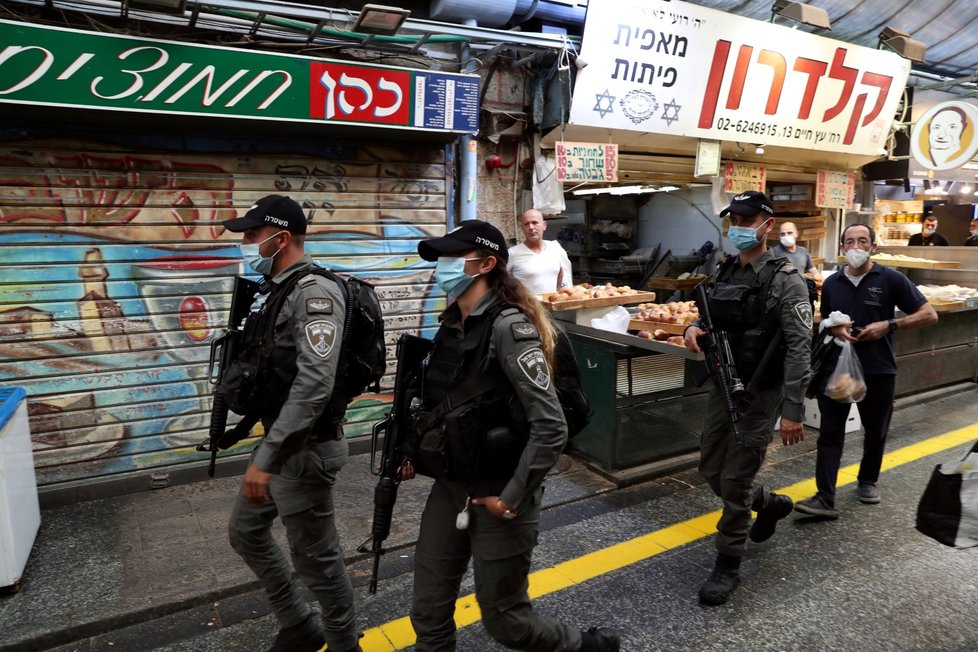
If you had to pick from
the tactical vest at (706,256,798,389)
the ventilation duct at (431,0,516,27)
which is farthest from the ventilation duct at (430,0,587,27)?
the tactical vest at (706,256,798,389)

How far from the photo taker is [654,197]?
560 inches

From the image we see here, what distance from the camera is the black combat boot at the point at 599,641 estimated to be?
2619 millimetres

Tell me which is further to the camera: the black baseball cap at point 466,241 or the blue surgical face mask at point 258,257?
the blue surgical face mask at point 258,257

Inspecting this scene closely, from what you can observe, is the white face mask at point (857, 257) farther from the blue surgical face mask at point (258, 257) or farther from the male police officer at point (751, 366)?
the blue surgical face mask at point (258, 257)

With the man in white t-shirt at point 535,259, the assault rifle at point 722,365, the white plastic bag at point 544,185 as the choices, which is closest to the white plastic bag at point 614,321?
the man in white t-shirt at point 535,259

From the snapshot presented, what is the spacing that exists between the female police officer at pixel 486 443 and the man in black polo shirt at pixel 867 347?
9.59 feet

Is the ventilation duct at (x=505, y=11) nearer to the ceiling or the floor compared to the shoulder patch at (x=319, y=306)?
nearer to the ceiling

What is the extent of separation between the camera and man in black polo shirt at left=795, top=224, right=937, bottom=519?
4.53 metres

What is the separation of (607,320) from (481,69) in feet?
8.96

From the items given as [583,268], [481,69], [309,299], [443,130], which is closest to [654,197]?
[583,268]

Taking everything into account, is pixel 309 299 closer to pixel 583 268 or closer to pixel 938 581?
pixel 938 581

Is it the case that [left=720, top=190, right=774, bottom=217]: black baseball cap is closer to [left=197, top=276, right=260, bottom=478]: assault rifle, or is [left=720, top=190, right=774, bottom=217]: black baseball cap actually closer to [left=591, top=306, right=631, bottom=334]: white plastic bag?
[left=591, top=306, right=631, bottom=334]: white plastic bag

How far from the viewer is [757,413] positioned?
3518mm

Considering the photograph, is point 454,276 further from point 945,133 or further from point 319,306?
point 945,133
